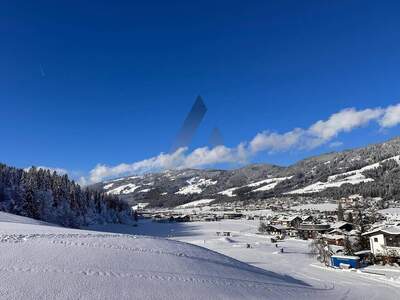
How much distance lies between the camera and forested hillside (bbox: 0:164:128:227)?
325 ft

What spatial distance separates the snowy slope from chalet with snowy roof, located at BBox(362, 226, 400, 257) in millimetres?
32661

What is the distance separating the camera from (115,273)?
1817cm

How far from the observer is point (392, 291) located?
3262 centimetres

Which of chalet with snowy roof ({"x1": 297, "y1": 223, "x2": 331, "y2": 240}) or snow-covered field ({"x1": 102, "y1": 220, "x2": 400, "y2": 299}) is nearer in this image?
snow-covered field ({"x1": 102, "y1": 220, "x2": 400, "y2": 299})

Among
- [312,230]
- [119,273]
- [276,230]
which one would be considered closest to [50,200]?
[276,230]

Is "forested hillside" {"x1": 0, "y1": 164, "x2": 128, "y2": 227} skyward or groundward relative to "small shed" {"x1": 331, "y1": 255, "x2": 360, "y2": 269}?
A: skyward

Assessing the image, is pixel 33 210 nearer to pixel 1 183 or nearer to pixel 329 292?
pixel 1 183

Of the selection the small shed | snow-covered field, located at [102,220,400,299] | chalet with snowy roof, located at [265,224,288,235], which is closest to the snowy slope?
snow-covered field, located at [102,220,400,299]

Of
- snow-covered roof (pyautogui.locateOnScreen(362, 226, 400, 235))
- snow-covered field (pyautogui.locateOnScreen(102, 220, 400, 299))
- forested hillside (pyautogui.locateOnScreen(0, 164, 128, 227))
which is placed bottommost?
snow-covered field (pyautogui.locateOnScreen(102, 220, 400, 299))

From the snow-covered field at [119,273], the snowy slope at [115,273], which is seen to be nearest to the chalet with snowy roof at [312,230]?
the snow-covered field at [119,273]

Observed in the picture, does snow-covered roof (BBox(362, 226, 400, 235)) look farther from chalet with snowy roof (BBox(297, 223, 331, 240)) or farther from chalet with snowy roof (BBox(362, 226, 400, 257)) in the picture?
chalet with snowy roof (BBox(297, 223, 331, 240))

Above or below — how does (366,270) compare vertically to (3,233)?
below

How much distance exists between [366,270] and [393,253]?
29.9 ft

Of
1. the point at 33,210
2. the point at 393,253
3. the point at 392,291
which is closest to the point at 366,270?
the point at 393,253
